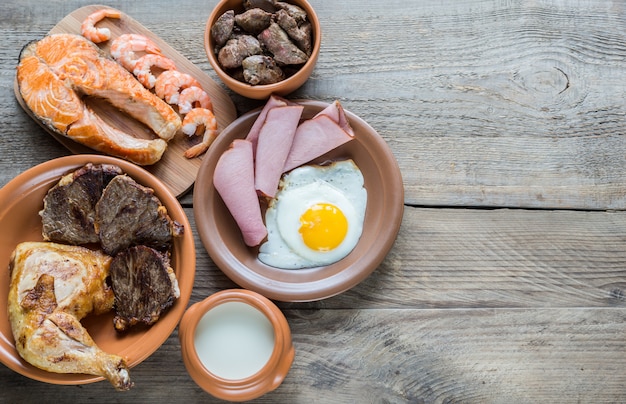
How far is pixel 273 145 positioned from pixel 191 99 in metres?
0.38

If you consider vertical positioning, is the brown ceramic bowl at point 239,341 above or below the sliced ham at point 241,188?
below

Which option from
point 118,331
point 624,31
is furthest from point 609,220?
point 118,331

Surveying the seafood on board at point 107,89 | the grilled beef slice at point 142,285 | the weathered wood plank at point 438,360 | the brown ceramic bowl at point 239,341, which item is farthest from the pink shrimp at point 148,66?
the weathered wood plank at point 438,360

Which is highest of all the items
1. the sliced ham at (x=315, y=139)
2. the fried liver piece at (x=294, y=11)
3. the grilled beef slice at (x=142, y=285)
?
the fried liver piece at (x=294, y=11)

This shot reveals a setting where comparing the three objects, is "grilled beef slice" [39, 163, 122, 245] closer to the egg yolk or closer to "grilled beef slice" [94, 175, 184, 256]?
"grilled beef slice" [94, 175, 184, 256]

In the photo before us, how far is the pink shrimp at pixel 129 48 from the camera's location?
236cm

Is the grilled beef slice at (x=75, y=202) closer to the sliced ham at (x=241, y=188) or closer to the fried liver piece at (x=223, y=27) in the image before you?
the sliced ham at (x=241, y=188)

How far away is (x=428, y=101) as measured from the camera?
247 centimetres

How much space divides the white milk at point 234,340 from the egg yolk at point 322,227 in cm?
37

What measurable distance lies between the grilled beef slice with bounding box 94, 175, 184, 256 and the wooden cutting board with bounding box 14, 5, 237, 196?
275 millimetres

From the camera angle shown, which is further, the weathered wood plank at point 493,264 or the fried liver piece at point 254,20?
the weathered wood plank at point 493,264

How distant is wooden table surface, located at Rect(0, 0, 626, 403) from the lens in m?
2.33

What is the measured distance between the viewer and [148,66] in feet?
7.73

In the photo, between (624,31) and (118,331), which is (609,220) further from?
(118,331)
